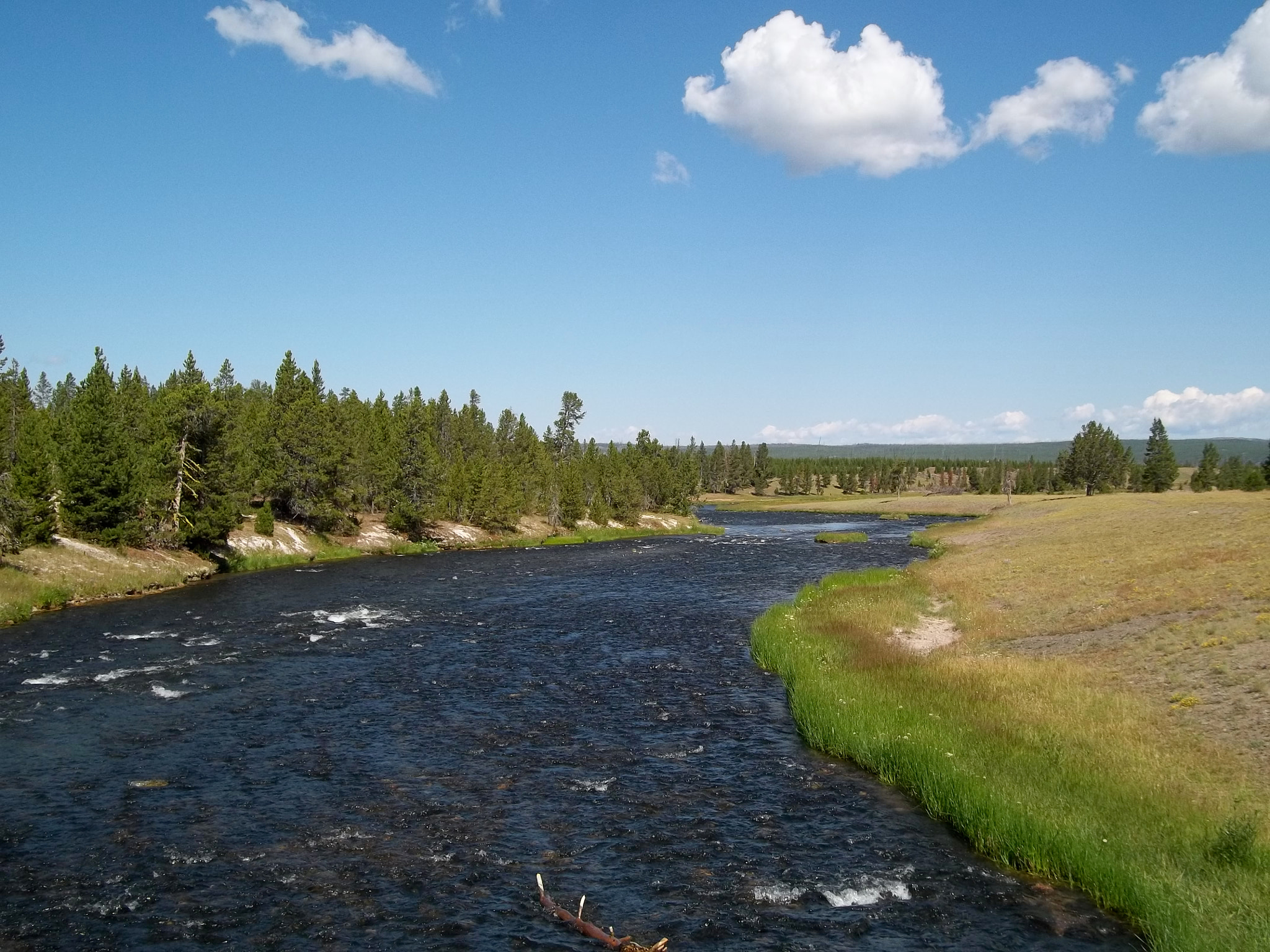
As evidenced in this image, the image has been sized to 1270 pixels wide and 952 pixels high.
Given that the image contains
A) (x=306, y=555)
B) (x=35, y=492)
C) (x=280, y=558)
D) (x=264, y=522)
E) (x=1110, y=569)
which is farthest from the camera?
(x=306, y=555)

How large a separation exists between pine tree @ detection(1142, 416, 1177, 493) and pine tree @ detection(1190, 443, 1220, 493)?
14.1 ft

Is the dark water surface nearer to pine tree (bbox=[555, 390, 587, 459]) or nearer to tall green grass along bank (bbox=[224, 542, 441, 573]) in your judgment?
tall green grass along bank (bbox=[224, 542, 441, 573])

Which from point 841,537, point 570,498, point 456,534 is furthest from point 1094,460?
point 456,534

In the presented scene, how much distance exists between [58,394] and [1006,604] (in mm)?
172586

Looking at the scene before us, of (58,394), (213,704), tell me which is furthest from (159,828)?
(58,394)

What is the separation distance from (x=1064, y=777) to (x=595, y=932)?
12.2 meters

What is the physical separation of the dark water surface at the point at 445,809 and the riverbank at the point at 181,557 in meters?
9.48

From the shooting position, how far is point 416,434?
97.7 m

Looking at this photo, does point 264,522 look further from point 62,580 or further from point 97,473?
point 62,580

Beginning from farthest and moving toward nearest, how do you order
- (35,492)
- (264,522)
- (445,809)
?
(264,522) → (35,492) → (445,809)

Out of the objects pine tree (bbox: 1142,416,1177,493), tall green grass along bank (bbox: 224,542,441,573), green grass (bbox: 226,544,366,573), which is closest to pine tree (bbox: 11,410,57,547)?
green grass (bbox: 226,544,366,573)

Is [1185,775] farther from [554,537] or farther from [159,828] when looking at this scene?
[554,537]

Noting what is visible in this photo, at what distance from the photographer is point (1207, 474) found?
18425 cm

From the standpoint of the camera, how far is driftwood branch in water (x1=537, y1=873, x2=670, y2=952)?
46.0 feet
